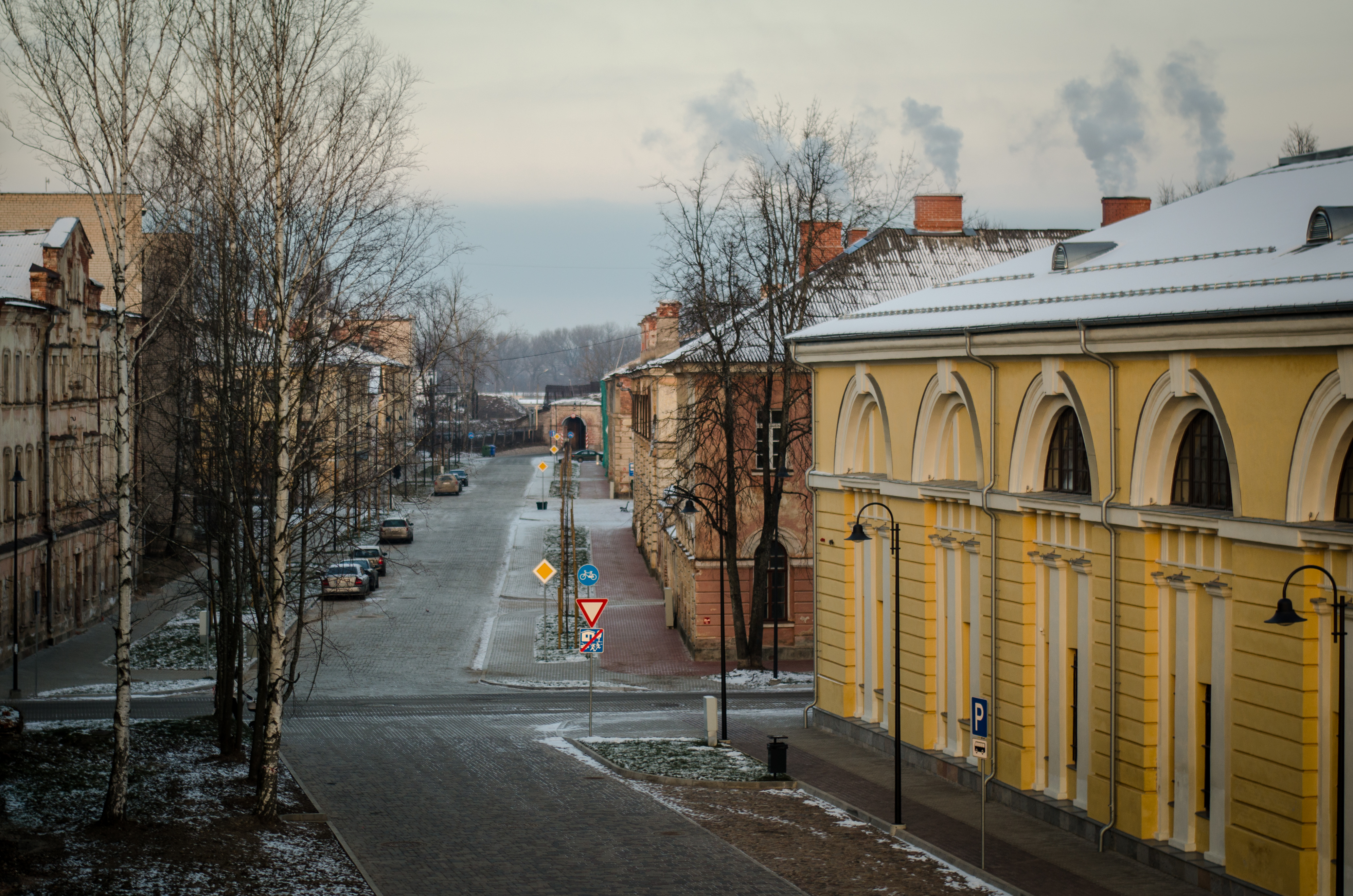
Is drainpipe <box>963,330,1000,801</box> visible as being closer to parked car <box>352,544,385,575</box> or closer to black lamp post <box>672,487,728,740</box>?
black lamp post <box>672,487,728,740</box>

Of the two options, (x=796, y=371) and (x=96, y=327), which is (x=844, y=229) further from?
(x=96, y=327)

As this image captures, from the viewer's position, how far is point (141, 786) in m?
20.3

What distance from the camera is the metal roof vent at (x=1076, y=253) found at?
72.3 ft

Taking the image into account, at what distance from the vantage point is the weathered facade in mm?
36125

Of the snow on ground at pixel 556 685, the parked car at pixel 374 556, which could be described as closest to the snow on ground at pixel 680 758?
the snow on ground at pixel 556 685

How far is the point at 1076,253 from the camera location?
2225cm

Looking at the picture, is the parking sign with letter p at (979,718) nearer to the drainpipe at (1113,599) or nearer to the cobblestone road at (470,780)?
the drainpipe at (1113,599)

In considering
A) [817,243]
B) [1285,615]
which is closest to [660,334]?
[817,243]

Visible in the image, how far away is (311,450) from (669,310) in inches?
1715

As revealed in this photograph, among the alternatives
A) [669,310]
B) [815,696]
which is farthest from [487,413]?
[815,696]

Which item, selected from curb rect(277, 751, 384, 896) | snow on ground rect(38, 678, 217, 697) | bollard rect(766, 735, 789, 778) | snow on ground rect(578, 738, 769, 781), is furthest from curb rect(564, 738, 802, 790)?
snow on ground rect(38, 678, 217, 697)

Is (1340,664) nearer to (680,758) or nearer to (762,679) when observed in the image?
(680,758)

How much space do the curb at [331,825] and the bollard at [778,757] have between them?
23.9 feet

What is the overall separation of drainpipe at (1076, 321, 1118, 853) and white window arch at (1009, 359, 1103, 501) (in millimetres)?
832
